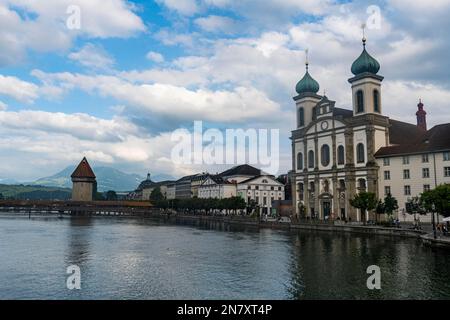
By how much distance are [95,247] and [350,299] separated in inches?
1071

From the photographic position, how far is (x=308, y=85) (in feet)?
284

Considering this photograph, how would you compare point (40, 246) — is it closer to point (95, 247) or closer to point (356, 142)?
point (95, 247)

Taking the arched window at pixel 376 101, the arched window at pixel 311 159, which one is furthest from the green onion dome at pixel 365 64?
the arched window at pixel 311 159

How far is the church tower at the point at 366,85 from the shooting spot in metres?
72.1

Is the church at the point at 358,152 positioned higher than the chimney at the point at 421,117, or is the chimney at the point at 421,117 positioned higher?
the chimney at the point at 421,117

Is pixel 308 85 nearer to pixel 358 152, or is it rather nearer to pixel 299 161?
pixel 299 161

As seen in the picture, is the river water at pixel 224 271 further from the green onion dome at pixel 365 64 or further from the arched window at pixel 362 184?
the green onion dome at pixel 365 64

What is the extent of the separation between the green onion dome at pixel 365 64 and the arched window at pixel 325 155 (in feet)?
47.0

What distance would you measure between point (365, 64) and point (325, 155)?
17.2 m

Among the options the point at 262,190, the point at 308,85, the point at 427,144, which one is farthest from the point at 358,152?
the point at 262,190

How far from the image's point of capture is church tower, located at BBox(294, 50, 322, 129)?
85.8 m

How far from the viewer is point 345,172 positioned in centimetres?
7262

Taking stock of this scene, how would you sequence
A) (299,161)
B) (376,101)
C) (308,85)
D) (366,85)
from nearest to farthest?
(366,85) < (376,101) < (299,161) < (308,85)
